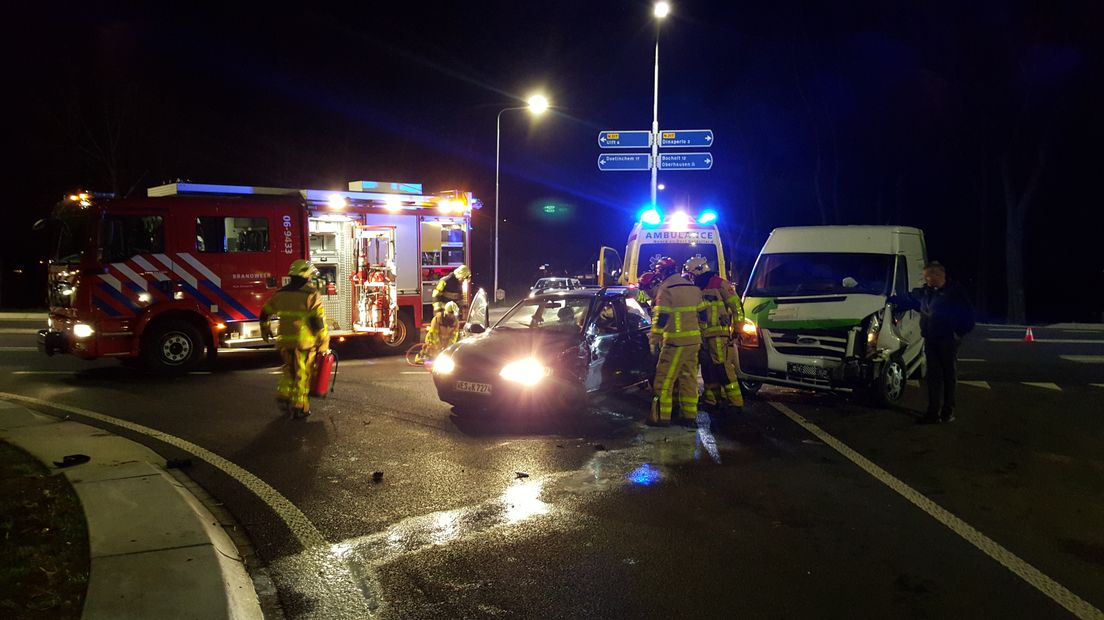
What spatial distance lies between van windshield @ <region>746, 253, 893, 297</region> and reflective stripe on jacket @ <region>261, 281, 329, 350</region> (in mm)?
5588

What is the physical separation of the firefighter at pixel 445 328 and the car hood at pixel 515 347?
3.11 metres

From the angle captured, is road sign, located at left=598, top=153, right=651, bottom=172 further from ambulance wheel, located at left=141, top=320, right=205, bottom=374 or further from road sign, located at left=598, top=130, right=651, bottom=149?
ambulance wheel, located at left=141, top=320, right=205, bottom=374

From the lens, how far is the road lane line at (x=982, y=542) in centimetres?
420

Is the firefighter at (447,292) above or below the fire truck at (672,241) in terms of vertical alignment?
below

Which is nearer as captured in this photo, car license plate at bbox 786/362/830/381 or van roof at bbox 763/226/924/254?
car license plate at bbox 786/362/830/381

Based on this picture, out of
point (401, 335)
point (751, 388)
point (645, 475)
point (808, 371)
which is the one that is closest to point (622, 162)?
point (401, 335)

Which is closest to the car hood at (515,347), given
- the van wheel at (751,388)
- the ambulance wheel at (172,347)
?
the van wheel at (751,388)

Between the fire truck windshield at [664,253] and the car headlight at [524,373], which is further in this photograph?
the fire truck windshield at [664,253]

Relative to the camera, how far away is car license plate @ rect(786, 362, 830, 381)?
31.0 ft

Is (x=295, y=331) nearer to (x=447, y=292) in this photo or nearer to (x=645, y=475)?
(x=447, y=292)

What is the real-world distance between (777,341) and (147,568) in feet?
24.6

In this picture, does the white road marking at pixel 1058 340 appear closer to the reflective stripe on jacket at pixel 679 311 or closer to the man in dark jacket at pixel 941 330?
the man in dark jacket at pixel 941 330

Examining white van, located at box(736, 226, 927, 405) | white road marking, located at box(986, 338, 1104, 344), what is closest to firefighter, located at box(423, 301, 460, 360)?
white van, located at box(736, 226, 927, 405)

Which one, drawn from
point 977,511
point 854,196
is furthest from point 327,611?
point 854,196
